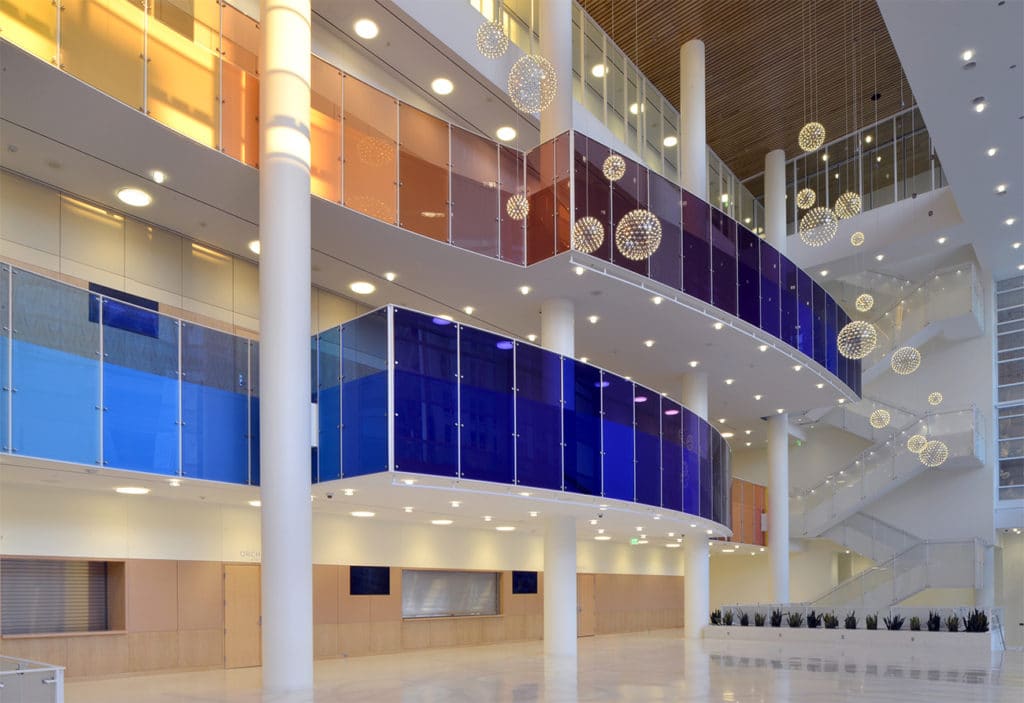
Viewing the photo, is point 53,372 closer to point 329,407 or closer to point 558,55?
point 329,407

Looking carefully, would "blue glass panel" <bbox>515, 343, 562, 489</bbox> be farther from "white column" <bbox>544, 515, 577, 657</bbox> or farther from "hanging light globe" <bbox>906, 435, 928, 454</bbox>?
"hanging light globe" <bbox>906, 435, 928, 454</bbox>

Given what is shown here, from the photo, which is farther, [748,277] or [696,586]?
[696,586]

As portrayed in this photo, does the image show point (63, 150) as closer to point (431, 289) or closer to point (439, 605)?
point (431, 289)

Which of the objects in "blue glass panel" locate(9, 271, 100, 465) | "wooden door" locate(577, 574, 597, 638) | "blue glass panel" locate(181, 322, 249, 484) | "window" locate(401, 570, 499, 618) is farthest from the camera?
"wooden door" locate(577, 574, 597, 638)

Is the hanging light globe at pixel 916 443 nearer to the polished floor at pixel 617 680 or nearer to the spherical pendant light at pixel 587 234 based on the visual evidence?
the polished floor at pixel 617 680

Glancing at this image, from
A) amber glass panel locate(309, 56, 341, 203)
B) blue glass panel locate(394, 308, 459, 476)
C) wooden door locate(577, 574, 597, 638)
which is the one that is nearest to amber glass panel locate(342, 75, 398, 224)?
amber glass panel locate(309, 56, 341, 203)

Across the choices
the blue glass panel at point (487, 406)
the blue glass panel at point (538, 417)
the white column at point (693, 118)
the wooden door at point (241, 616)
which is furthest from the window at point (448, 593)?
the white column at point (693, 118)

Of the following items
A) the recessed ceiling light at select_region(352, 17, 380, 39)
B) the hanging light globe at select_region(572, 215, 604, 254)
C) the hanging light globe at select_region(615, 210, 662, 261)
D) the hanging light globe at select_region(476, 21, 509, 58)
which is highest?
the recessed ceiling light at select_region(352, 17, 380, 39)

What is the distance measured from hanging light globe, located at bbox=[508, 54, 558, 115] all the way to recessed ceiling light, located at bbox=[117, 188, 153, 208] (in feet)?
20.4

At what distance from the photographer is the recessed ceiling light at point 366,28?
56.3 ft

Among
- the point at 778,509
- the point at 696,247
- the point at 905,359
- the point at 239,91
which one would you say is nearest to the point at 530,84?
the point at 239,91

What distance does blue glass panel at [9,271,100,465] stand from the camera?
37.0 feet

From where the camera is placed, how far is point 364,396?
14062 millimetres

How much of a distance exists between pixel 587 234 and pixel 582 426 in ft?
12.1
